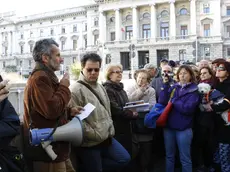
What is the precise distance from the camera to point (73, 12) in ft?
178

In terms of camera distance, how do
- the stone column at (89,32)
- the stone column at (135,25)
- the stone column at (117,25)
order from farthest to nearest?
the stone column at (89,32)
the stone column at (117,25)
the stone column at (135,25)

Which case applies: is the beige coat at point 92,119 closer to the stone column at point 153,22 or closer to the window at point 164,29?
the stone column at point 153,22

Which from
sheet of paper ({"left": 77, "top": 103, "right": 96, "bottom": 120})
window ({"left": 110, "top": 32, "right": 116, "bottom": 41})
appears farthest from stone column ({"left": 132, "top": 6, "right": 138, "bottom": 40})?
sheet of paper ({"left": 77, "top": 103, "right": 96, "bottom": 120})

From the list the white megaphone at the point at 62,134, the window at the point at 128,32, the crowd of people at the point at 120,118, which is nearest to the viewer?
the white megaphone at the point at 62,134

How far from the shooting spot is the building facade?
38.6 meters

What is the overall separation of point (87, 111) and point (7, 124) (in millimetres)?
904

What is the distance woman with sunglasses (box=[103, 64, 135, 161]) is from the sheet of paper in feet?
2.53

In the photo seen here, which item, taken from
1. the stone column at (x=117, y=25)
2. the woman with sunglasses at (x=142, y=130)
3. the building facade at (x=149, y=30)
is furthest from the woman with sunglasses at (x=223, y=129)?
the stone column at (x=117, y=25)

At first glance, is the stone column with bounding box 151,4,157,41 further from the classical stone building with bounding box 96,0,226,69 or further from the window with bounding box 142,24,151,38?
the window with bounding box 142,24,151,38

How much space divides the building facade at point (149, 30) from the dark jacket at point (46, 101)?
31.0 metres

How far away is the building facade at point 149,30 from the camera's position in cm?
3856

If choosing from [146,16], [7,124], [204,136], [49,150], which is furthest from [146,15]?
[7,124]

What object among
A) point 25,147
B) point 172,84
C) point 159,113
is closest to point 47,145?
point 25,147

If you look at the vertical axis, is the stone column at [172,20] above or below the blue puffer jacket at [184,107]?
above
